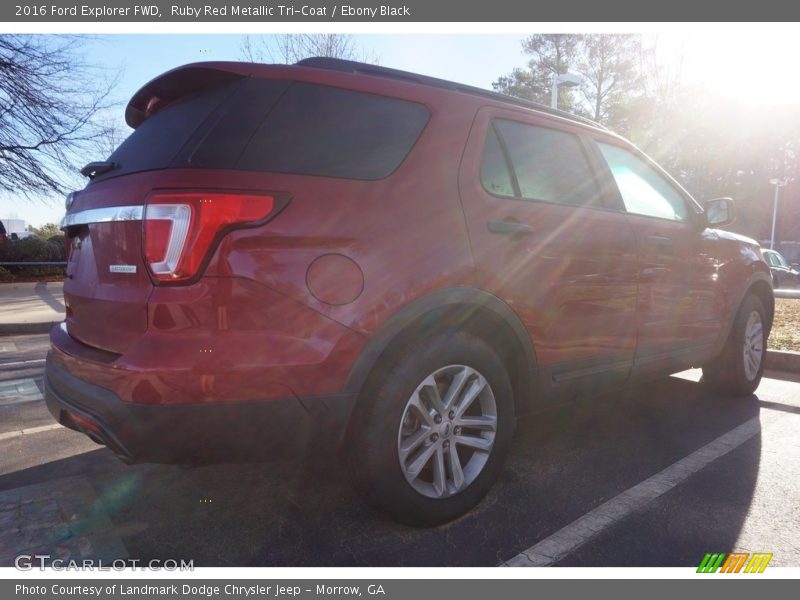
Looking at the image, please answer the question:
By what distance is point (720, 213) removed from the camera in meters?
4.04

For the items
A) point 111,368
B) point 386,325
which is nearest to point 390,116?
point 386,325

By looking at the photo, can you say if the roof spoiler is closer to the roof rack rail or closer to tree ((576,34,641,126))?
the roof rack rail

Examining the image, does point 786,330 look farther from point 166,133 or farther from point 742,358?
point 166,133

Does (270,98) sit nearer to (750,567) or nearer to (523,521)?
(523,521)

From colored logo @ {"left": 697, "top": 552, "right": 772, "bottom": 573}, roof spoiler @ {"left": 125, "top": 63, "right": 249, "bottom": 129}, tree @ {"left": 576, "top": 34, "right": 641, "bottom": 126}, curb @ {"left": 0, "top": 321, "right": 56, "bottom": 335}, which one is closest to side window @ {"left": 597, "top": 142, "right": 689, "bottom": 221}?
colored logo @ {"left": 697, "top": 552, "right": 772, "bottom": 573}

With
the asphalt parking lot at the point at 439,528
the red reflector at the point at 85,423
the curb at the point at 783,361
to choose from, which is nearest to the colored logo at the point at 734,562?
the asphalt parking lot at the point at 439,528

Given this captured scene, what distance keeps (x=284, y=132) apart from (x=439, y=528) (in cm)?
177

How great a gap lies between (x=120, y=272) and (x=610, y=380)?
101 inches

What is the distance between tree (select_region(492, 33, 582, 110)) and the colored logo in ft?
83.2

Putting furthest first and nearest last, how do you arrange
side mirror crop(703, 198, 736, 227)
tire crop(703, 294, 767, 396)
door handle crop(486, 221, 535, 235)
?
1. tire crop(703, 294, 767, 396)
2. side mirror crop(703, 198, 736, 227)
3. door handle crop(486, 221, 535, 235)

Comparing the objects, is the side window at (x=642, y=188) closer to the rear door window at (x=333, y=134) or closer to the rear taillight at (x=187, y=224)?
the rear door window at (x=333, y=134)

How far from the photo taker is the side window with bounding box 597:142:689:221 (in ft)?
11.3

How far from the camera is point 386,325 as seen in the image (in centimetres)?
215

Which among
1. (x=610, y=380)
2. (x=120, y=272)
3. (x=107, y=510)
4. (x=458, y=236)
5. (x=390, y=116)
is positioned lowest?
(x=107, y=510)
